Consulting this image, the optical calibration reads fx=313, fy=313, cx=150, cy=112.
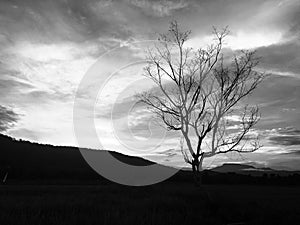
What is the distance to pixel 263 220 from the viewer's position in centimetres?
1416

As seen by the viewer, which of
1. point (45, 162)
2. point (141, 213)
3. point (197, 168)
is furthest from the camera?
point (45, 162)

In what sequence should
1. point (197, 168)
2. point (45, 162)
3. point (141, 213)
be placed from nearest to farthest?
point (141, 213)
point (197, 168)
point (45, 162)

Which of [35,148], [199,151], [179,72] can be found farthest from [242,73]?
[35,148]

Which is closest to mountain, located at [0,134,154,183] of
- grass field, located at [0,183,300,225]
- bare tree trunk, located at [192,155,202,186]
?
bare tree trunk, located at [192,155,202,186]

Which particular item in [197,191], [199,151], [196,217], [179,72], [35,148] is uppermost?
[35,148]

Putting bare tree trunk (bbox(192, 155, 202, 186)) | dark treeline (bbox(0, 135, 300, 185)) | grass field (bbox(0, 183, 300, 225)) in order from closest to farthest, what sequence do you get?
grass field (bbox(0, 183, 300, 225)), bare tree trunk (bbox(192, 155, 202, 186)), dark treeline (bbox(0, 135, 300, 185))

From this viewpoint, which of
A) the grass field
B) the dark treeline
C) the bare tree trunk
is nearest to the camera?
the grass field

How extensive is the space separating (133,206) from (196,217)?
133 inches

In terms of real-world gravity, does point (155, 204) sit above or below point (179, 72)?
below

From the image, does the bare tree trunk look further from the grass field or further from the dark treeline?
the dark treeline

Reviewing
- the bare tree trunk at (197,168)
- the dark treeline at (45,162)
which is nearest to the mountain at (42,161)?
the dark treeline at (45,162)

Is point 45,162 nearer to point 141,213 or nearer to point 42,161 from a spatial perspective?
point 42,161

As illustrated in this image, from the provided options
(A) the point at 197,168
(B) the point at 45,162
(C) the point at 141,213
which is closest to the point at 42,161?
(B) the point at 45,162

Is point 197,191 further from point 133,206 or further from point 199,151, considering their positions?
point 133,206
